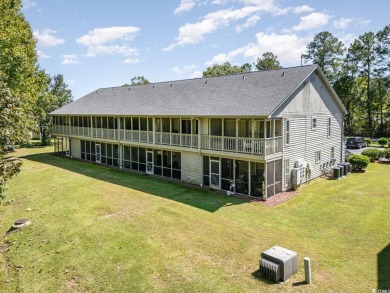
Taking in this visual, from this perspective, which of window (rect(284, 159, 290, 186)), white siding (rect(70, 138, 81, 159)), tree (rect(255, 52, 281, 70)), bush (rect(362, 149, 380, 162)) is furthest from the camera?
tree (rect(255, 52, 281, 70))

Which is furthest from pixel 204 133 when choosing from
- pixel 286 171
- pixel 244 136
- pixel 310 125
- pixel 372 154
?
pixel 372 154

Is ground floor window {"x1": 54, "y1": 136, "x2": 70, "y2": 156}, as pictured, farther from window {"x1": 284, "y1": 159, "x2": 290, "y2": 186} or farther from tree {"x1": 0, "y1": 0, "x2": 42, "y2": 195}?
window {"x1": 284, "y1": 159, "x2": 290, "y2": 186}

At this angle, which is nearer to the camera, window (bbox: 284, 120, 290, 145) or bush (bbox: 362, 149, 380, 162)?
window (bbox: 284, 120, 290, 145)

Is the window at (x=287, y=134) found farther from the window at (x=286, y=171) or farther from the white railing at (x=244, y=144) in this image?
the window at (x=286, y=171)

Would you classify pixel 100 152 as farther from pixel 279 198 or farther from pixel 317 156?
pixel 317 156

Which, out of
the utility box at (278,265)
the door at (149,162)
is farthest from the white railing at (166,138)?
the utility box at (278,265)

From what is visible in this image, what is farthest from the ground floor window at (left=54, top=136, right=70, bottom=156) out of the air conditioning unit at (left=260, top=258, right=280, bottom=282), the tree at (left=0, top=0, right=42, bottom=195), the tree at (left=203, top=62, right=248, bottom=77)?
the tree at (left=203, top=62, right=248, bottom=77)
